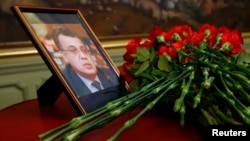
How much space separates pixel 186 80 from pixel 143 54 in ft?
0.52

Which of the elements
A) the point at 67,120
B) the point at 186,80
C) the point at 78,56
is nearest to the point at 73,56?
the point at 78,56

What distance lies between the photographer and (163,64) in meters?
0.67

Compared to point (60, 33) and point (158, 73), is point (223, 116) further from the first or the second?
point (60, 33)

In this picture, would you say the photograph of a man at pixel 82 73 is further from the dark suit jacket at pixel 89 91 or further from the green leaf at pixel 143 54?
the green leaf at pixel 143 54

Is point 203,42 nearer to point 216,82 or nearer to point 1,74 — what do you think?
point 216,82

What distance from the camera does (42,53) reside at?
0.63 meters

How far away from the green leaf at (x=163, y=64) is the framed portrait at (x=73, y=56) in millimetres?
121

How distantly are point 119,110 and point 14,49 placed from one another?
1.15 m

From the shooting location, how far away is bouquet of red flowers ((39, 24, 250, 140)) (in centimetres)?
50

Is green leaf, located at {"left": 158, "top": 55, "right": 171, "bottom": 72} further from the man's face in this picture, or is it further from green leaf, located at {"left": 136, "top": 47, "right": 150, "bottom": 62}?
the man's face

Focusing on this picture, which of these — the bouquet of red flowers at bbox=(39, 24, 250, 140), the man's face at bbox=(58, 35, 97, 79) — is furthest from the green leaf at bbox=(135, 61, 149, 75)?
the man's face at bbox=(58, 35, 97, 79)

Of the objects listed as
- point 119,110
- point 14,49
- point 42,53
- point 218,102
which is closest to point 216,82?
point 218,102

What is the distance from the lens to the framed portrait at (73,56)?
2.10 feet

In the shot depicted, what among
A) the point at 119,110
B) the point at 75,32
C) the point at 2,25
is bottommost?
the point at 119,110
